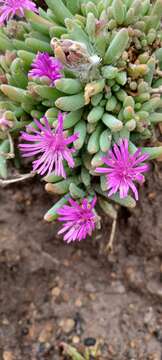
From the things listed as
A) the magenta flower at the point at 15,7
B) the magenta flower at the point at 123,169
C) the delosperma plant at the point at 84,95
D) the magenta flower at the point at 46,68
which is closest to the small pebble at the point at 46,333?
the delosperma plant at the point at 84,95

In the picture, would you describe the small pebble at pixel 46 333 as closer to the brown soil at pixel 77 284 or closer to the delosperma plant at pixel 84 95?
the brown soil at pixel 77 284

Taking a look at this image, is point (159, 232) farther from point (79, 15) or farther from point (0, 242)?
point (79, 15)

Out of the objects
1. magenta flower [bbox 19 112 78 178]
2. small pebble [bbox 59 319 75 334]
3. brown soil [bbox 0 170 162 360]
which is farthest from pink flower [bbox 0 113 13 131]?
small pebble [bbox 59 319 75 334]

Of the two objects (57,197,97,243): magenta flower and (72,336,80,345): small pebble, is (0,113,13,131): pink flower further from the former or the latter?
(72,336,80,345): small pebble

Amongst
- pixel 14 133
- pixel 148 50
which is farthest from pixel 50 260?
pixel 148 50

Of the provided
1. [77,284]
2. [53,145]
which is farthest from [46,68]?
[77,284]
